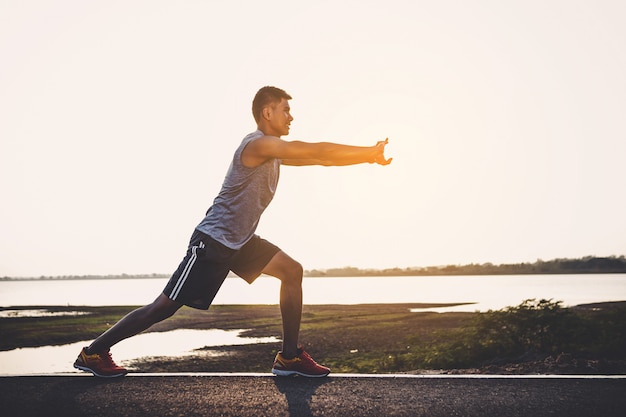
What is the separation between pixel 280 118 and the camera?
477 centimetres

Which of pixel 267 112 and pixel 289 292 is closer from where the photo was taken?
pixel 267 112

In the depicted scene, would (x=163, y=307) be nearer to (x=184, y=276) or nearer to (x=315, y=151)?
(x=184, y=276)

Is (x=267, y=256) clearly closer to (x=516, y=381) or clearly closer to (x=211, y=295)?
(x=211, y=295)

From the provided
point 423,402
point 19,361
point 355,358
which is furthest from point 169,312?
point 19,361

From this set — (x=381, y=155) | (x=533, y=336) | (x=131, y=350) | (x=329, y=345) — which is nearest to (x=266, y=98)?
(x=381, y=155)

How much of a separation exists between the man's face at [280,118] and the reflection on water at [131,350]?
1484cm

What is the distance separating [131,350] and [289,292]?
1847 centimetres

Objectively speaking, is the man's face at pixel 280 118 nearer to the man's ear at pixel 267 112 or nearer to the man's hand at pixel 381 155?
the man's ear at pixel 267 112

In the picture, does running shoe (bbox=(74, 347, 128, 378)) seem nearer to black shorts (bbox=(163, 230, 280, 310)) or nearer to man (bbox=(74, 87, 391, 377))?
man (bbox=(74, 87, 391, 377))

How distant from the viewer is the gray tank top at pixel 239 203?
4562mm

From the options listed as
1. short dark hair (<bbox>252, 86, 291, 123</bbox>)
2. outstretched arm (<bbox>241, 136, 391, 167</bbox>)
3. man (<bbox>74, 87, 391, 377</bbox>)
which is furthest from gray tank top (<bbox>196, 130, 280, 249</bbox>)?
short dark hair (<bbox>252, 86, 291, 123</bbox>)

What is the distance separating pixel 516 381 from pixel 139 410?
2758 millimetres

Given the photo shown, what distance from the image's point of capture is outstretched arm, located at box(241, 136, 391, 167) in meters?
4.17

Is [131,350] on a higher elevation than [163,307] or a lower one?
lower
